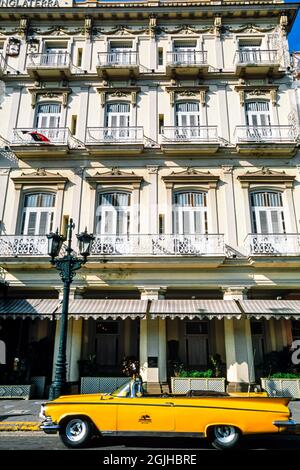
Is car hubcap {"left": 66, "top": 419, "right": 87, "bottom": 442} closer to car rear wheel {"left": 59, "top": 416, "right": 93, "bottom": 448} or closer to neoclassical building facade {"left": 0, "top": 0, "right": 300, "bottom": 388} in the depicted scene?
car rear wheel {"left": 59, "top": 416, "right": 93, "bottom": 448}

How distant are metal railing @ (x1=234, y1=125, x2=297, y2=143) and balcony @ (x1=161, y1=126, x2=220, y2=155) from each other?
1137mm

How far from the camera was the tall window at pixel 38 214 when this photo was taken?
14.8 metres

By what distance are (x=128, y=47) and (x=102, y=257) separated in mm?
11326

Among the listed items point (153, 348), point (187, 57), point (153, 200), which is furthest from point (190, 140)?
point (153, 348)

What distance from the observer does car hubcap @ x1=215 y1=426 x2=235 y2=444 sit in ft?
20.2

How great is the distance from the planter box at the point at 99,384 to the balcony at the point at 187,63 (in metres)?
13.7

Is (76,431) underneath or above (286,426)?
underneath

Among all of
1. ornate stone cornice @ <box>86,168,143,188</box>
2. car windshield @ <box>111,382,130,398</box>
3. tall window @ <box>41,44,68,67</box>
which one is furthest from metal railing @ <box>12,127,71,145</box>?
car windshield @ <box>111,382,130,398</box>

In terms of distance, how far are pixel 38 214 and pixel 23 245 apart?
1.66 m

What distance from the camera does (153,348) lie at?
42.5ft

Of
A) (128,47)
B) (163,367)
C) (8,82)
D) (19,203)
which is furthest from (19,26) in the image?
(163,367)

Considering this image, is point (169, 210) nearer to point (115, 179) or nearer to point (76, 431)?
point (115, 179)

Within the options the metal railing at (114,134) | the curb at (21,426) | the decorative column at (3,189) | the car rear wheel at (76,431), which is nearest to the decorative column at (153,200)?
the metal railing at (114,134)

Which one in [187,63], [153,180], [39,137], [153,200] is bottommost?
[153,200]
